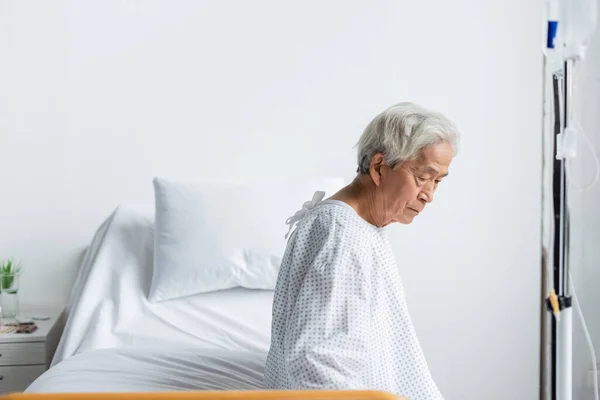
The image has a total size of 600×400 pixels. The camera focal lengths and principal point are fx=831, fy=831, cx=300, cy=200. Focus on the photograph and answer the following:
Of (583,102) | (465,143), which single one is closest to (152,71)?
(465,143)

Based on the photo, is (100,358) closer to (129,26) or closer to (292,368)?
(292,368)

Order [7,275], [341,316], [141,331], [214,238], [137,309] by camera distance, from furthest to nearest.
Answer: [7,275], [214,238], [137,309], [141,331], [341,316]

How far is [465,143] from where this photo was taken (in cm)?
347

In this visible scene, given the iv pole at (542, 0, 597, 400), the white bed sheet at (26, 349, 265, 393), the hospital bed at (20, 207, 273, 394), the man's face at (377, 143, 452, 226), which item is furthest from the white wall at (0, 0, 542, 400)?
the iv pole at (542, 0, 597, 400)

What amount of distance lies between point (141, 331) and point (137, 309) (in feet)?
0.56

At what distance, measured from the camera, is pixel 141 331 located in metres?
2.67

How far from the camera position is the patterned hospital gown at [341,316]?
60.6 inches

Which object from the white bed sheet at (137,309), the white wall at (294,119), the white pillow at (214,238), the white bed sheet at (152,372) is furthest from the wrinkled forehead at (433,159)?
the white wall at (294,119)

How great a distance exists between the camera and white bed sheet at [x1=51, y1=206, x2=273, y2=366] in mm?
2613

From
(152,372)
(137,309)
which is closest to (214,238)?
(137,309)

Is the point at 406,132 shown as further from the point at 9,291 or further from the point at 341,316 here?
the point at 9,291

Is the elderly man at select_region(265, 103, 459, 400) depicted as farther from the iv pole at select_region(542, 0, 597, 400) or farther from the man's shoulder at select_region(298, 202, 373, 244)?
the iv pole at select_region(542, 0, 597, 400)

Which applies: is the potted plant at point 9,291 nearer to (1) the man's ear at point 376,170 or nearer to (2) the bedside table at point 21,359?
(2) the bedside table at point 21,359

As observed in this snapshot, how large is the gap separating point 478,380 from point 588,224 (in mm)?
911
